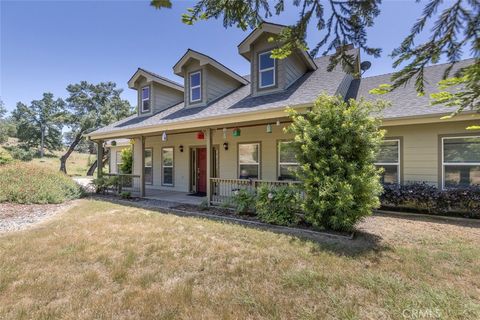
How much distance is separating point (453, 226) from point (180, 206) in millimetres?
7995

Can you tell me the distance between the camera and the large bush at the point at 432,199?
630cm

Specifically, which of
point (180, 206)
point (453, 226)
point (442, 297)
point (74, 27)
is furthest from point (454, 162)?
Result: point (74, 27)

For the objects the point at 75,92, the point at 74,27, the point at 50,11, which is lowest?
the point at 50,11

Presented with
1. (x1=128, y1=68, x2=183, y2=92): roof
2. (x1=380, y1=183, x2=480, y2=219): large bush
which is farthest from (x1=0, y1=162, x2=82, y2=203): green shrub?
(x1=380, y1=183, x2=480, y2=219): large bush

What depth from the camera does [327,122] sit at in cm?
531

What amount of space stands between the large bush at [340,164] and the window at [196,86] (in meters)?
6.56

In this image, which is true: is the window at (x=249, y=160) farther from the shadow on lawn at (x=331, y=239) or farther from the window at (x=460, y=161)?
the window at (x=460, y=161)

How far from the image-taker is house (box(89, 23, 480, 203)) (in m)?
6.94

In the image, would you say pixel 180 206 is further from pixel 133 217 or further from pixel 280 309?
pixel 280 309

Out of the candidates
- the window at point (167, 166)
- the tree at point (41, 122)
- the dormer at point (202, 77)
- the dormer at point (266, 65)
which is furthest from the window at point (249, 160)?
the tree at point (41, 122)

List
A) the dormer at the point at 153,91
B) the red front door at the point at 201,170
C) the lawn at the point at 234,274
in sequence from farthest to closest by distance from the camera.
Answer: the dormer at the point at 153,91 → the red front door at the point at 201,170 → the lawn at the point at 234,274

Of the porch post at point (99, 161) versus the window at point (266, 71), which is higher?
the window at point (266, 71)

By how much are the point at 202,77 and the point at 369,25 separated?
29.3ft

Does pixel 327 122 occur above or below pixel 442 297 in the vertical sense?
above
